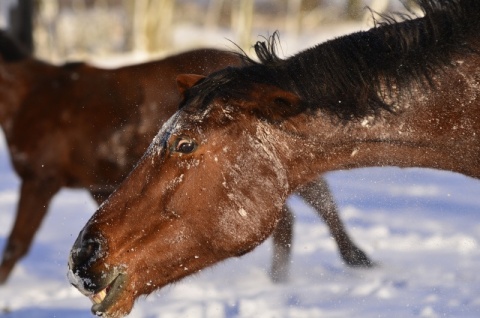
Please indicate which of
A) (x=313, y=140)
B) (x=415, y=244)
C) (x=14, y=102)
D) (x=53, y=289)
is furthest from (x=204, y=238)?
(x=14, y=102)

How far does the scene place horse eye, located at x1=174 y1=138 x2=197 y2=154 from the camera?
9.97ft

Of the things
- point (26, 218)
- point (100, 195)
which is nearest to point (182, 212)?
point (100, 195)

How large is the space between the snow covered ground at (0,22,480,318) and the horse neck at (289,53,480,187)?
0.24m

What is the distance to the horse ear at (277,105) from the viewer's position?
306 cm

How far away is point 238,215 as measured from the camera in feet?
10.2

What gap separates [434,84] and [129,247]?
1363 mm

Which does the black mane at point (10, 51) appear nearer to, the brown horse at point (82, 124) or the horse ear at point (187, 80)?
the brown horse at point (82, 124)

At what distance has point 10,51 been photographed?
726cm

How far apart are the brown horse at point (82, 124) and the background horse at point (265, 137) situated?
2.22 meters

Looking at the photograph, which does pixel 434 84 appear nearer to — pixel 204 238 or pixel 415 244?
pixel 204 238

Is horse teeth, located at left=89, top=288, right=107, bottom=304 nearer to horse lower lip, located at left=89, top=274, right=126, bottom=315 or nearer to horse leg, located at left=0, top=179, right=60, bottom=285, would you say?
horse lower lip, located at left=89, top=274, right=126, bottom=315

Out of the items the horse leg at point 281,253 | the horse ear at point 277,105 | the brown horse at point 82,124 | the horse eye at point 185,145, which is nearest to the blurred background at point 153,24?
the brown horse at point 82,124

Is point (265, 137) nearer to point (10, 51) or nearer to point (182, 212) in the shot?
point (182, 212)

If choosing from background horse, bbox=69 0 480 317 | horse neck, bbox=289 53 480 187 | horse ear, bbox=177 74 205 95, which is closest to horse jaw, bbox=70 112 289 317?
background horse, bbox=69 0 480 317
